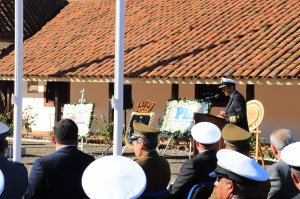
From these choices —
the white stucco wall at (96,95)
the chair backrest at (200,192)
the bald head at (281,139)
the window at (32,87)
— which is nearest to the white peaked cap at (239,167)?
the chair backrest at (200,192)

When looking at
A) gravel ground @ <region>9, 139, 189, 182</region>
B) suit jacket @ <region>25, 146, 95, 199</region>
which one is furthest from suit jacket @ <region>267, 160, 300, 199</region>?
gravel ground @ <region>9, 139, 189, 182</region>

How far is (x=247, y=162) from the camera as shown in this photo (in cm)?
366

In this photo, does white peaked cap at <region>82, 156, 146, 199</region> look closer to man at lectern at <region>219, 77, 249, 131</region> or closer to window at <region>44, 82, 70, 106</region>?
man at lectern at <region>219, 77, 249, 131</region>

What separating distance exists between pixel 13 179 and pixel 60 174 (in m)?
0.34

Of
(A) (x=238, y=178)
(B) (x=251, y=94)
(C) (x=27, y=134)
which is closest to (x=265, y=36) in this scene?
(B) (x=251, y=94)

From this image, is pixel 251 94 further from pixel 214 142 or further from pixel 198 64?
pixel 214 142

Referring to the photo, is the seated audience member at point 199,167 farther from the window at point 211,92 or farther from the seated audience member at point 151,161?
the window at point 211,92

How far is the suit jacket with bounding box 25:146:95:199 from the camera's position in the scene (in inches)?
202

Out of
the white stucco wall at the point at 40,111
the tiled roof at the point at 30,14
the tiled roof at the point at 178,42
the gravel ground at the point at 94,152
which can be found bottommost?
the gravel ground at the point at 94,152

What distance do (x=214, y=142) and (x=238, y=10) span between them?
44.8ft

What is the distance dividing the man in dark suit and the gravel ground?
8543 mm

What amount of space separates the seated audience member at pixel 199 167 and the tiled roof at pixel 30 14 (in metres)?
19.0

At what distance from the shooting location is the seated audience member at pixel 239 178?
355cm

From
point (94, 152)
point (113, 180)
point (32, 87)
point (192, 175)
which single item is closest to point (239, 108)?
point (192, 175)
